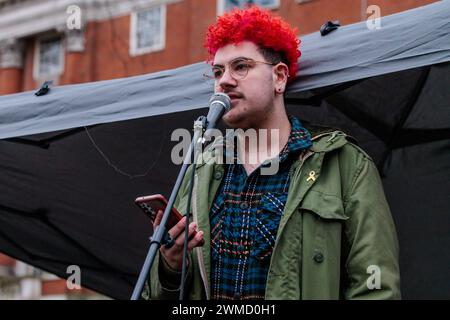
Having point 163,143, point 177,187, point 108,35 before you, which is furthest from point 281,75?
point 108,35

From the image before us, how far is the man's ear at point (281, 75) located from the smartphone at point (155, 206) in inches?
31.1

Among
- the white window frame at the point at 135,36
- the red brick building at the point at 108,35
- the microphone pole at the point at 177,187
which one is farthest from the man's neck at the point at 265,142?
the white window frame at the point at 135,36

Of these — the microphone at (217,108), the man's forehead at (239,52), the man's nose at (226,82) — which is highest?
the man's forehead at (239,52)

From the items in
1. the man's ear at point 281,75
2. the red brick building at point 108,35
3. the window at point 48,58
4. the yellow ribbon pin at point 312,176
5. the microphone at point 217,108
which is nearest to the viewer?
the microphone at point 217,108

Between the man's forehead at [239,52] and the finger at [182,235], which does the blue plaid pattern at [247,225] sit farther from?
the man's forehead at [239,52]

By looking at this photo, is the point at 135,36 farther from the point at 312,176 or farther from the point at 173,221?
the point at 173,221

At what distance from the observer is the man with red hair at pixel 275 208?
309 cm

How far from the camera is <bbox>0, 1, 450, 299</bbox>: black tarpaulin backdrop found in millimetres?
3496

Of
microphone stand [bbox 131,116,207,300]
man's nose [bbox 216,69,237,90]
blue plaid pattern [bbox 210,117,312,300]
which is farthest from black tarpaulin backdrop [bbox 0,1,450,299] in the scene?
microphone stand [bbox 131,116,207,300]

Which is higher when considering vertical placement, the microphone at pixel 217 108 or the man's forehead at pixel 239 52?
the man's forehead at pixel 239 52

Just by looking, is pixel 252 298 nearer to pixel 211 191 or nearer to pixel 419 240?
pixel 211 191

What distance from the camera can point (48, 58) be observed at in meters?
25.6

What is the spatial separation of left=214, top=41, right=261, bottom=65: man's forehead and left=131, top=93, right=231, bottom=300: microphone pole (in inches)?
14.3
